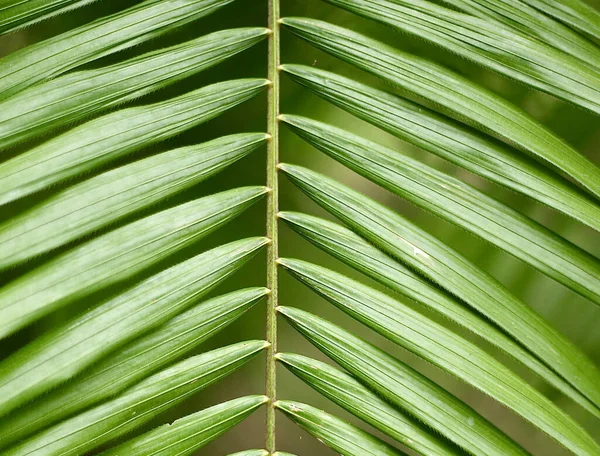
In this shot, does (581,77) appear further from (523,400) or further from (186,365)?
(186,365)

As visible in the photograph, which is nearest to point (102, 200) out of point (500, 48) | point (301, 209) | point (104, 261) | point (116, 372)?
point (104, 261)

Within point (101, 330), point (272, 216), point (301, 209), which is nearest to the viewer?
point (101, 330)

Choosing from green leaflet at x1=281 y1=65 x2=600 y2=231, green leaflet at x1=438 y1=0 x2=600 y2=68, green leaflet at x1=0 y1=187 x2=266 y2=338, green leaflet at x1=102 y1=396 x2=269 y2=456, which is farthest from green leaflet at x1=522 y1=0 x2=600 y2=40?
green leaflet at x1=102 y1=396 x2=269 y2=456

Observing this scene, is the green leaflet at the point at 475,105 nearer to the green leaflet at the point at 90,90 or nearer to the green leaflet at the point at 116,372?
the green leaflet at the point at 90,90

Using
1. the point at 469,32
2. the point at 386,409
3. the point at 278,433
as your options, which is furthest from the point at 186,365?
the point at 469,32

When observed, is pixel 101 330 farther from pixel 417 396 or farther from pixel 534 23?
pixel 534 23

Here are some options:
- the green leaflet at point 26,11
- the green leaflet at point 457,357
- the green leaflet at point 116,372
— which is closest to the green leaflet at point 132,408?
the green leaflet at point 116,372

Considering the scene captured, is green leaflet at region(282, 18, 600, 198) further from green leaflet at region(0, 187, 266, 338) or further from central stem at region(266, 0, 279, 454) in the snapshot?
green leaflet at region(0, 187, 266, 338)

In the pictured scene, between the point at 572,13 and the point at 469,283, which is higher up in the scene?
the point at 572,13
